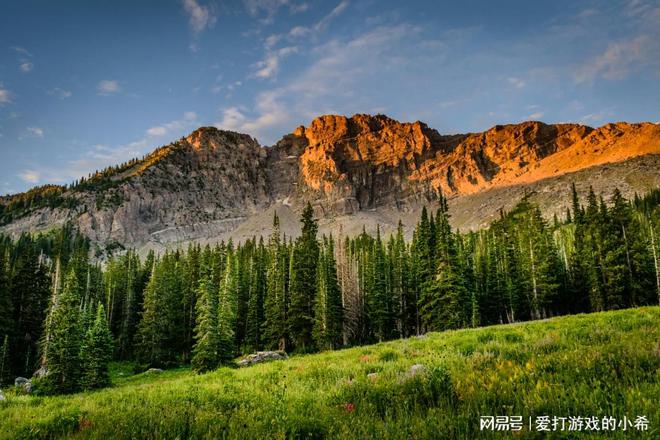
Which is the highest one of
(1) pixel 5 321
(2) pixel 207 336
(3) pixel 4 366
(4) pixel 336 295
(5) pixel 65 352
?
(4) pixel 336 295

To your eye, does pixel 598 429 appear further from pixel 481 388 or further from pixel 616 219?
pixel 616 219

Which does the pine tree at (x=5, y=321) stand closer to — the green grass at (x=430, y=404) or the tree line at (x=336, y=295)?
the tree line at (x=336, y=295)

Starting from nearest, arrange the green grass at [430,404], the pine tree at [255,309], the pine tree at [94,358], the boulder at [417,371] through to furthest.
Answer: the green grass at [430,404] < the boulder at [417,371] < the pine tree at [94,358] < the pine tree at [255,309]

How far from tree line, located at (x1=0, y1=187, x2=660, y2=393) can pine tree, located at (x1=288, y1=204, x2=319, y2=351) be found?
15 centimetres

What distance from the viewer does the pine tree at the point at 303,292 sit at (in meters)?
46.4

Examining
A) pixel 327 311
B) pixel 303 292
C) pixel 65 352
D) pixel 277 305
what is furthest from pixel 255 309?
pixel 65 352

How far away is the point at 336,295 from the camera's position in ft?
153

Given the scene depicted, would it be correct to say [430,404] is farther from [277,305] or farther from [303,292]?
[277,305]

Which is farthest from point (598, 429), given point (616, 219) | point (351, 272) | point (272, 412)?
point (351, 272)

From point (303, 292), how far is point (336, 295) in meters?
4.29

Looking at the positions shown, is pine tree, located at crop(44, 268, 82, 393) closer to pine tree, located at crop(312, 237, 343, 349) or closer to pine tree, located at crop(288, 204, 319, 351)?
pine tree, located at crop(288, 204, 319, 351)

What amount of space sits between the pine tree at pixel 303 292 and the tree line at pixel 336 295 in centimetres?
15

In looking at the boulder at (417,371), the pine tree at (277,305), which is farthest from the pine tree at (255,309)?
the boulder at (417,371)

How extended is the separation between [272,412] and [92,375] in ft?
108
